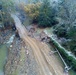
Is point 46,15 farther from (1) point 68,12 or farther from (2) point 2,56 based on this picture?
(2) point 2,56

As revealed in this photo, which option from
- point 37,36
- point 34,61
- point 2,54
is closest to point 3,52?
point 2,54

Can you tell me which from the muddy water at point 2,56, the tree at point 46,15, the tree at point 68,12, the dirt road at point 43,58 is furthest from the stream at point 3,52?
the tree at point 68,12

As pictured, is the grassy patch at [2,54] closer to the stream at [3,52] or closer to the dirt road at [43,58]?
the stream at [3,52]

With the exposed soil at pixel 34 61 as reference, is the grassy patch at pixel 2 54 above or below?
below

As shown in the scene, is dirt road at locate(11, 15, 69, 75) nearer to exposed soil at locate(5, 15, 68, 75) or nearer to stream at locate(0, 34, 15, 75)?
exposed soil at locate(5, 15, 68, 75)

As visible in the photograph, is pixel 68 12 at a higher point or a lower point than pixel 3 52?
higher

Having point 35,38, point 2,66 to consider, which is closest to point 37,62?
point 2,66

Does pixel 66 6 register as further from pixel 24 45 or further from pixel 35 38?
pixel 24 45

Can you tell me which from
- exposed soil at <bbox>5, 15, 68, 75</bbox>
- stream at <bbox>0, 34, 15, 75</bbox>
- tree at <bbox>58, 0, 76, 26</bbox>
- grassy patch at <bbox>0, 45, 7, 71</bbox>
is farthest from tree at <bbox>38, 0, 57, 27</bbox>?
grassy patch at <bbox>0, 45, 7, 71</bbox>

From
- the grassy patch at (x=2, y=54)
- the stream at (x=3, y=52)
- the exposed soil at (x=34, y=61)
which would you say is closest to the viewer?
the exposed soil at (x=34, y=61)
